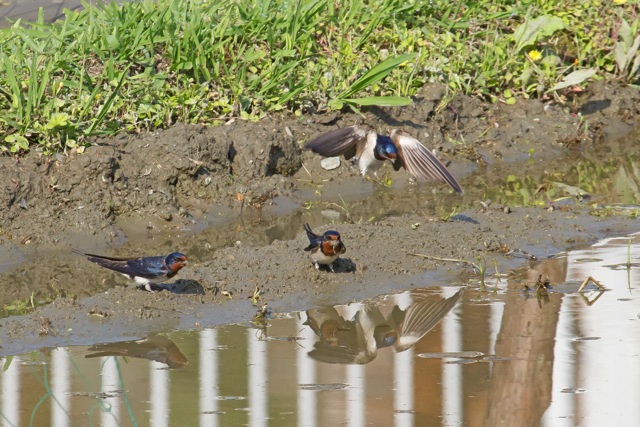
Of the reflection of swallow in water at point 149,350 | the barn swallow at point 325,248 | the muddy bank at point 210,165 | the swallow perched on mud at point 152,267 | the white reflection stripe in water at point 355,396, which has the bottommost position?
the white reflection stripe in water at point 355,396

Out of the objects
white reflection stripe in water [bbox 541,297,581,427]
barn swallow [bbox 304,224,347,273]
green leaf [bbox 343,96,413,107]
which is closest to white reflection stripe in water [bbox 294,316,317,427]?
barn swallow [bbox 304,224,347,273]

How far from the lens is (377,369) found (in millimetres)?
5094

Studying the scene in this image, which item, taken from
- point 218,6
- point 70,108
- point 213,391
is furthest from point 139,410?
point 218,6

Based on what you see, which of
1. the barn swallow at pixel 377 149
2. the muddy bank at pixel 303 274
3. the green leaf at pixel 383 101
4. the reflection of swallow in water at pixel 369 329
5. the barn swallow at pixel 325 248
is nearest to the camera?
the reflection of swallow in water at pixel 369 329

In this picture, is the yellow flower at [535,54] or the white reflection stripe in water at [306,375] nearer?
the white reflection stripe in water at [306,375]

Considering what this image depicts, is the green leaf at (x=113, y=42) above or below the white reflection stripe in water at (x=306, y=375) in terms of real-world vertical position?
above

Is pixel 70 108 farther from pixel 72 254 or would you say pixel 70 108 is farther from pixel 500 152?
pixel 500 152

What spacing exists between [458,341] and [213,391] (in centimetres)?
139

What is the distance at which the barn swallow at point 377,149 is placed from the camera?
7578 mm

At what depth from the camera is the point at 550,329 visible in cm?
570

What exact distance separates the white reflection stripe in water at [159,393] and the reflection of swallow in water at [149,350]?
0.08 m

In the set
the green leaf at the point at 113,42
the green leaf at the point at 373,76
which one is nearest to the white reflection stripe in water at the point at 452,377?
the green leaf at the point at 373,76

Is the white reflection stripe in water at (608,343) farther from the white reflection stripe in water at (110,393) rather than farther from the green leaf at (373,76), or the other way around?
the green leaf at (373,76)

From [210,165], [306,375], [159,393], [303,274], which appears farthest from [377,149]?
[159,393]
